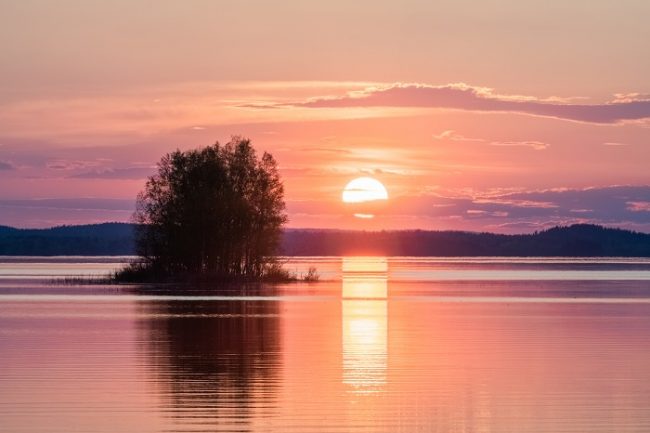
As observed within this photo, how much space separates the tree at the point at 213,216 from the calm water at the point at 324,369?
1221 inches

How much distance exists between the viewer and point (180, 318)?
45.6m

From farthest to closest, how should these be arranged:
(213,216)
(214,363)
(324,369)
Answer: (213,216) < (214,363) < (324,369)

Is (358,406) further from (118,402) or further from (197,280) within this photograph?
(197,280)

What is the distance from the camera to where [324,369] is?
2680 centimetres

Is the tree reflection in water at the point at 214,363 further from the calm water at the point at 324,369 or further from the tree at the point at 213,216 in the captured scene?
the tree at the point at 213,216

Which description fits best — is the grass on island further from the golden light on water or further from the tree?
the golden light on water

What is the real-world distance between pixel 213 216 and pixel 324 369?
56.4 metres

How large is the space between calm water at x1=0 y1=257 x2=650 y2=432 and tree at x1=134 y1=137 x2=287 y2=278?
31.0 metres

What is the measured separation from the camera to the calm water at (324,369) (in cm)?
1966

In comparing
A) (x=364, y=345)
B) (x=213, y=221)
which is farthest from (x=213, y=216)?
(x=364, y=345)

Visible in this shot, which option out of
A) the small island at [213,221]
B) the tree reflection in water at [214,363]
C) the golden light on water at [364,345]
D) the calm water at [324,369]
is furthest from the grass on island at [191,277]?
the tree reflection in water at [214,363]

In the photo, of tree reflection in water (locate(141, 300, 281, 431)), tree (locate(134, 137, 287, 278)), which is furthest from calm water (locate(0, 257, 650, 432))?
tree (locate(134, 137, 287, 278))

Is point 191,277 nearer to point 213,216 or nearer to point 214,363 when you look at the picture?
point 213,216

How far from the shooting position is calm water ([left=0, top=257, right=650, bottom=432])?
1966 centimetres
